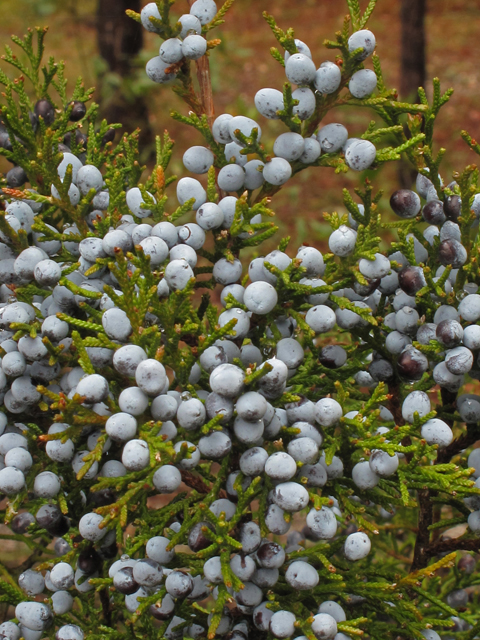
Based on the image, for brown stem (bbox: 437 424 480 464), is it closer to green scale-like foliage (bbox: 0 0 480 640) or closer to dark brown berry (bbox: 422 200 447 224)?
green scale-like foliage (bbox: 0 0 480 640)

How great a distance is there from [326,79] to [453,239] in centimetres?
51

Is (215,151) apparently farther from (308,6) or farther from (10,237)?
(308,6)

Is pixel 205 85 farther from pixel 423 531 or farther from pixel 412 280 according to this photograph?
pixel 423 531

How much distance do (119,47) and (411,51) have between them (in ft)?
10.4

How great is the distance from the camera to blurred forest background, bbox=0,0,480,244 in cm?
636

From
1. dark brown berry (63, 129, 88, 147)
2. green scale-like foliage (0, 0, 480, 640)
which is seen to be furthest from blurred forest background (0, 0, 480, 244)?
green scale-like foliage (0, 0, 480, 640)

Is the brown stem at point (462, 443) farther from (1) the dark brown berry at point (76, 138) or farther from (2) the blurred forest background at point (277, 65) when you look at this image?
(2) the blurred forest background at point (277, 65)

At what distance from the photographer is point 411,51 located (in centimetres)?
701

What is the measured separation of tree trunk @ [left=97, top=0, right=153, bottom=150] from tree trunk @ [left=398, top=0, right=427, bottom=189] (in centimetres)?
282

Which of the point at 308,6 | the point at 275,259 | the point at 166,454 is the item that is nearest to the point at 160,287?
the point at 275,259

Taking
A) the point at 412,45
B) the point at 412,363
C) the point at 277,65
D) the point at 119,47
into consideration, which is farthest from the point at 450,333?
the point at 277,65

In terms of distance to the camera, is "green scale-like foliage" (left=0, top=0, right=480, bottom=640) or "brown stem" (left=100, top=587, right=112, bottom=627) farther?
"brown stem" (left=100, top=587, right=112, bottom=627)

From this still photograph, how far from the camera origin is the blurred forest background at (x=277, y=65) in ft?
20.9

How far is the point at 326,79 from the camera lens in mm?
1539
